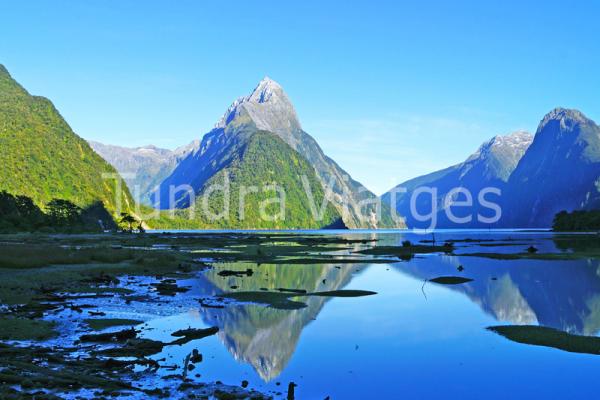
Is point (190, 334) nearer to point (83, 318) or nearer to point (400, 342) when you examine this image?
point (83, 318)

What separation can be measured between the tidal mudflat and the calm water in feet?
0.35

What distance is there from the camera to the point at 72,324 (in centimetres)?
2506

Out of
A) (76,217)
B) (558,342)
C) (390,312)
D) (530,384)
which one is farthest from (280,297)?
(76,217)

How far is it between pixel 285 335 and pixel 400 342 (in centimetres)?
639

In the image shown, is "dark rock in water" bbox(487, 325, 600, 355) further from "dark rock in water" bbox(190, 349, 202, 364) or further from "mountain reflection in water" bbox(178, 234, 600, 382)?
"dark rock in water" bbox(190, 349, 202, 364)

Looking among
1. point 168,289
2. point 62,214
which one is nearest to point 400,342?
point 168,289

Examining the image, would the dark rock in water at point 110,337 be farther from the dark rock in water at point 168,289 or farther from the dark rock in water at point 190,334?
the dark rock in water at point 168,289

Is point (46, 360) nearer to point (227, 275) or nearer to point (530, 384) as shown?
point (530, 384)

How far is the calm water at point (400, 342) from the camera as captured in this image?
18.0m

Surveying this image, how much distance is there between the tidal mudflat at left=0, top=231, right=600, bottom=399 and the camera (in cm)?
1698

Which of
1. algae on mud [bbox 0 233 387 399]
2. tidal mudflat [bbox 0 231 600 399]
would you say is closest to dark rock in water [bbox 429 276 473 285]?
tidal mudflat [bbox 0 231 600 399]

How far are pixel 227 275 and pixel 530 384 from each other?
40.9 meters

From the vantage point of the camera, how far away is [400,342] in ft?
83.1

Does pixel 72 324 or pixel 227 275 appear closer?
pixel 72 324
